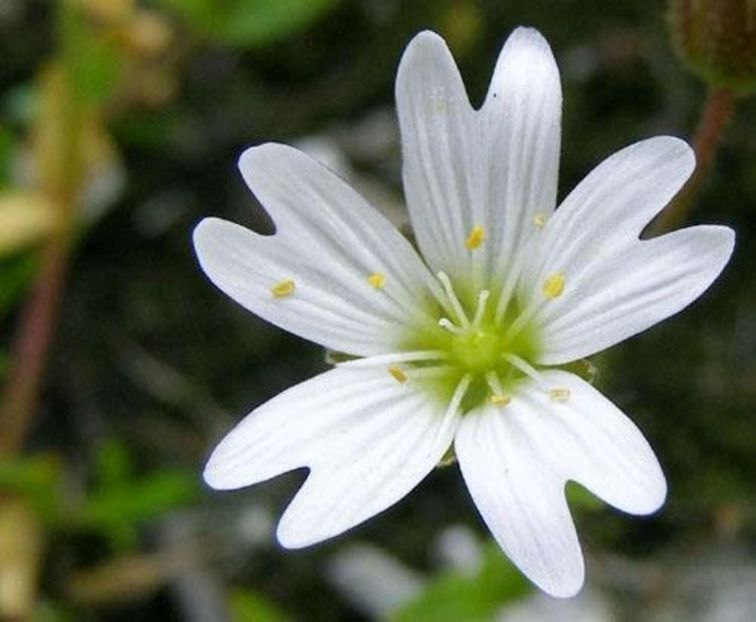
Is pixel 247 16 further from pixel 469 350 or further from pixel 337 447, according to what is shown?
pixel 337 447

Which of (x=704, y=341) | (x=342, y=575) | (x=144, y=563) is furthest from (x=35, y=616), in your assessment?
(x=704, y=341)

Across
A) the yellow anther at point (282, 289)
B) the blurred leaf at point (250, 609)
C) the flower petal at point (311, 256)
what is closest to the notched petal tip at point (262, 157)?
the flower petal at point (311, 256)

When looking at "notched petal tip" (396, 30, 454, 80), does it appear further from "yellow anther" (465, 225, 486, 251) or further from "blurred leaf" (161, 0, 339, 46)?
"blurred leaf" (161, 0, 339, 46)

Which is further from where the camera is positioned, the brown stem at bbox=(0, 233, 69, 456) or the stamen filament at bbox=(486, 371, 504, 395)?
the brown stem at bbox=(0, 233, 69, 456)

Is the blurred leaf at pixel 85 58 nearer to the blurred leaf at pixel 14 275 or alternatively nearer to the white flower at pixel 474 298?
the blurred leaf at pixel 14 275

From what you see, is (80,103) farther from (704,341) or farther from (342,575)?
(704,341)

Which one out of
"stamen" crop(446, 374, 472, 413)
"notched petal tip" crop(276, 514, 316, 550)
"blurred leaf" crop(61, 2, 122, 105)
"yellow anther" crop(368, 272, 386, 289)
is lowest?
"notched petal tip" crop(276, 514, 316, 550)

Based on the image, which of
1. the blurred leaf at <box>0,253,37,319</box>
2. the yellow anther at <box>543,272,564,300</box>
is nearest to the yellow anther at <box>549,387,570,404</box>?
the yellow anther at <box>543,272,564,300</box>
